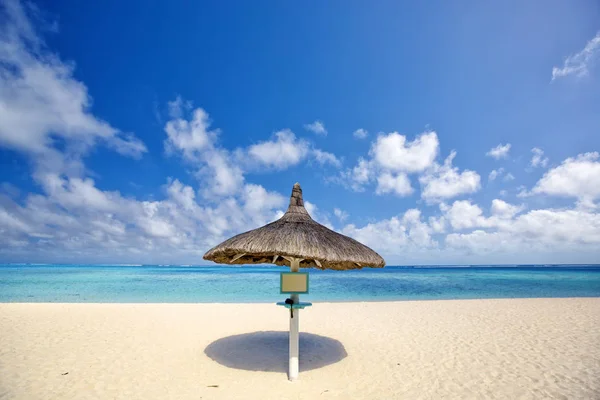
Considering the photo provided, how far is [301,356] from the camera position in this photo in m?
6.08

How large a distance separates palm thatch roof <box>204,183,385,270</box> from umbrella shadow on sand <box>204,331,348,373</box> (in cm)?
182

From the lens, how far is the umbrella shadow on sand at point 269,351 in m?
5.65

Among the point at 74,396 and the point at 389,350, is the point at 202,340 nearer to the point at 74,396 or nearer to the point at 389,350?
the point at 74,396

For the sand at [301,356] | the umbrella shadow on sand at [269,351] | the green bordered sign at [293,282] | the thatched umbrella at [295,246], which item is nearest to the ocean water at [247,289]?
the sand at [301,356]

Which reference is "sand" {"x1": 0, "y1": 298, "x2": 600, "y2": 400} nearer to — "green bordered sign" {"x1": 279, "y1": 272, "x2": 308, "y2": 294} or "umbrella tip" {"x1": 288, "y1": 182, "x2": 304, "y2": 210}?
"green bordered sign" {"x1": 279, "y1": 272, "x2": 308, "y2": 294}

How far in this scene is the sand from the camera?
4.67m

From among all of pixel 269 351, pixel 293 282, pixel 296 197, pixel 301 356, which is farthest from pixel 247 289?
pixel 293 282

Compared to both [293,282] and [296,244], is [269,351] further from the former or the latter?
[296,244]

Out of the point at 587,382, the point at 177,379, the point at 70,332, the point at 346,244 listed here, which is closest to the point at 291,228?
the point at 346,244

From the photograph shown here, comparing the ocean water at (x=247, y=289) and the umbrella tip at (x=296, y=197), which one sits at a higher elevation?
the umbrella tip at (x=296, y=197)

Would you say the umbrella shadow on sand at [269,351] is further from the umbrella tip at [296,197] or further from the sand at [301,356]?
the umbrella tip at [296,197]

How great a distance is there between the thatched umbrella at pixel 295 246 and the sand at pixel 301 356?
103 cm

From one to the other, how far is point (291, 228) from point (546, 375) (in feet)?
16.0

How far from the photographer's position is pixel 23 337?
287 inches
